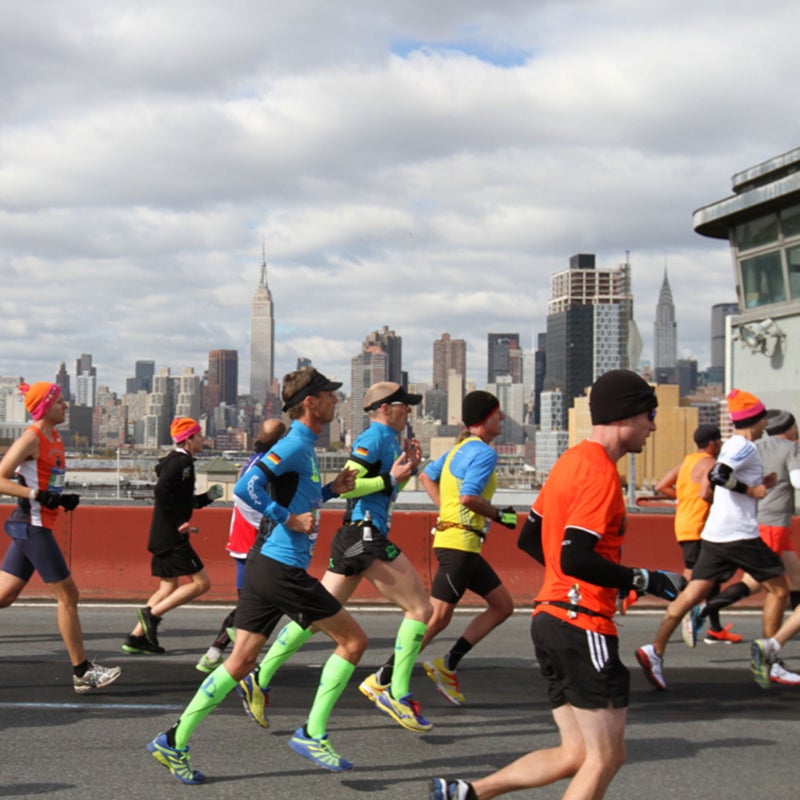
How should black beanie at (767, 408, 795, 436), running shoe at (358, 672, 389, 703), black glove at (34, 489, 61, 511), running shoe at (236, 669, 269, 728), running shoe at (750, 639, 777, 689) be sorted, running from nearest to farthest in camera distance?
running shoe at (236, 669, 269, 728) < running shoe at (358, 672, 389, 703) < black glove at (34, 489, 61, 511) < running shoe at (750, 639, 777, 689) < black beanie at (767, 408, 795, 436)

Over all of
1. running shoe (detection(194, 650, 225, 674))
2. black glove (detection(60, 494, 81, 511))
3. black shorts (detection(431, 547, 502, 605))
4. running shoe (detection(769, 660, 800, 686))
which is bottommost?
running shoe (detection(769, 660, 800, 686))

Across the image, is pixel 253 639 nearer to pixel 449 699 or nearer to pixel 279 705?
pixel 279 705

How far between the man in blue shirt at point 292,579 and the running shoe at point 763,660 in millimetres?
3287

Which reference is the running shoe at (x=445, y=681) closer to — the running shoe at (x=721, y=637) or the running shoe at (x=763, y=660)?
the running shoe at (x=763, y=660)

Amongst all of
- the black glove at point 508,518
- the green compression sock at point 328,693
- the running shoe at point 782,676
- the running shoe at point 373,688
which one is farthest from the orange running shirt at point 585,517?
the running shoe at point 782,676

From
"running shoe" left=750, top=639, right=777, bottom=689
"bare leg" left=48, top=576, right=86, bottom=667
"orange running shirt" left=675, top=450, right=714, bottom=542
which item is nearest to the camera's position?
"bare leg" left=48, top=576, right=86, bottom=667

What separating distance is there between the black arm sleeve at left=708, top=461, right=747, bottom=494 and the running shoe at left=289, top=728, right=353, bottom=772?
11.3 ft

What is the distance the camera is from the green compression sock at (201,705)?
5.34m

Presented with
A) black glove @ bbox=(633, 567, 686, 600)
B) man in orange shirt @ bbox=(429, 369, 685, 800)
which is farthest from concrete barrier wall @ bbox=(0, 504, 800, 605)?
black glove @ bbox=(633, 567, 686, 600)

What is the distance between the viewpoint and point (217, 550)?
41.1 feet

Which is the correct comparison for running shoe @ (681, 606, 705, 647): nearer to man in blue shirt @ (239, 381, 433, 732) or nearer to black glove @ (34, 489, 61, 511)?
man in blue shirt @ (239, 381, 433, 732)

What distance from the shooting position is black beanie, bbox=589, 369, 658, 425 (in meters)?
4.19

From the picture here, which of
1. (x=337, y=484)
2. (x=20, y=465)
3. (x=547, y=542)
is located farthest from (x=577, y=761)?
(x=20, y=465)

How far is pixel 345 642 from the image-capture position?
5.80 metres
